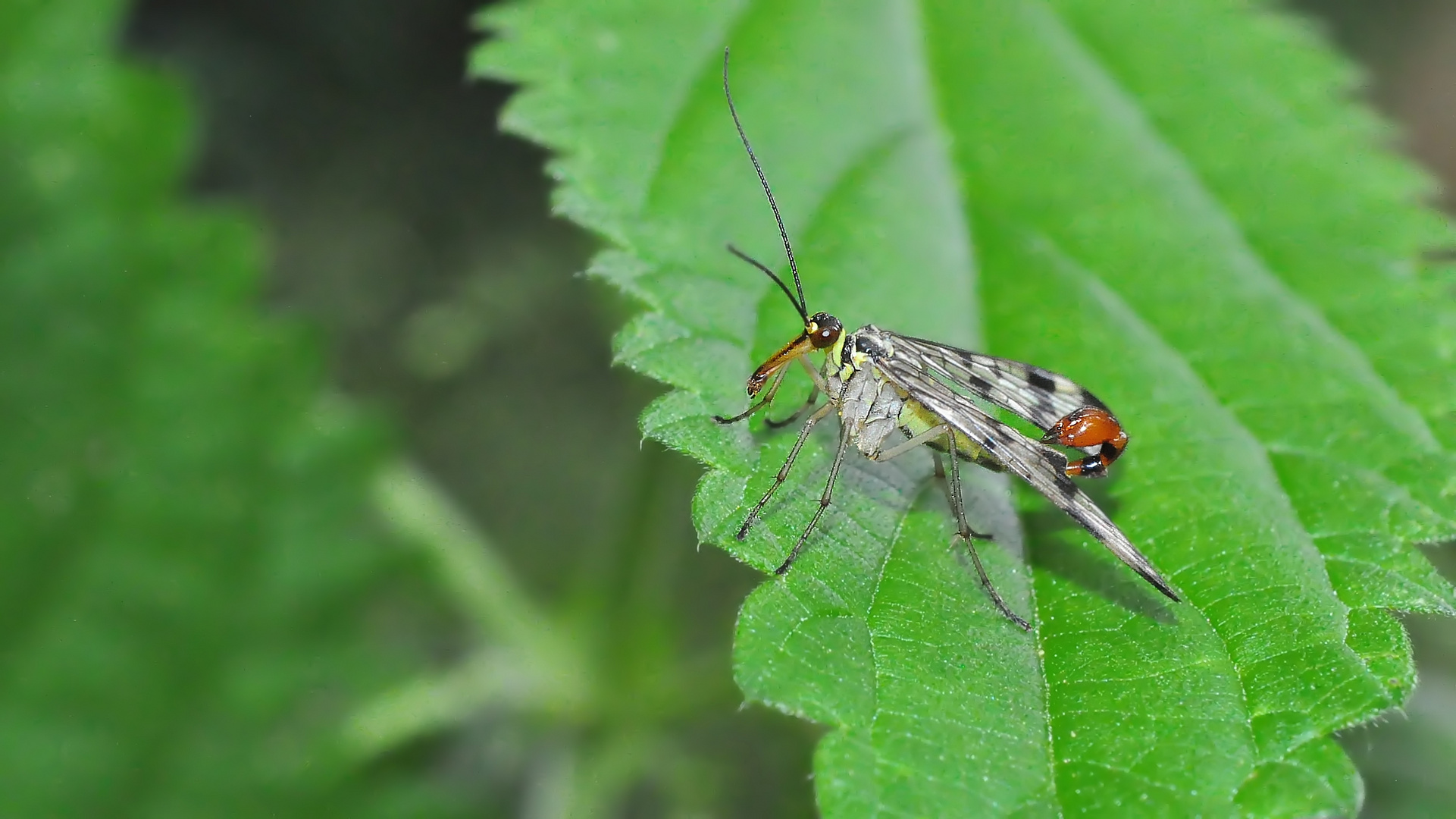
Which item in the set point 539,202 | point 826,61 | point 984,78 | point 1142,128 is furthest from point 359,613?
point 1142,128

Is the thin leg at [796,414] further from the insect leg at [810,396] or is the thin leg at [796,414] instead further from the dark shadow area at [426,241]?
the dark shadow area at [426,241]

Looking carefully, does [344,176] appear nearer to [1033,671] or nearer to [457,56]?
[457,56]

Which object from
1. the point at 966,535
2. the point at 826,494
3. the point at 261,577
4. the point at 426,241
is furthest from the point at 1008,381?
the point at 426,241

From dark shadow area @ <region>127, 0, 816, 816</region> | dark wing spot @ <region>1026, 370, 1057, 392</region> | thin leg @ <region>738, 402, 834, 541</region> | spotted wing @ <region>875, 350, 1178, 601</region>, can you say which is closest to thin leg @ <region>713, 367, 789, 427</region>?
thin leg @ <region>738, 402, 834, 541</region>

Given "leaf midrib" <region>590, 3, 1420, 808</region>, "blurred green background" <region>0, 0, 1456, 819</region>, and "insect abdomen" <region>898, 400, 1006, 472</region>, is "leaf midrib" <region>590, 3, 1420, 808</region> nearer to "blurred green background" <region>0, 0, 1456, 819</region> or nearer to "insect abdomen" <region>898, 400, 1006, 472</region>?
"insect abdomen" <region>898, 400, 1006, 472</region>

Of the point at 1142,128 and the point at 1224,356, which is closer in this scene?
the point at 1224,356
